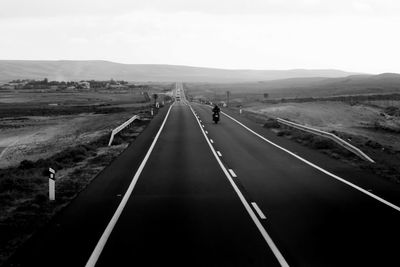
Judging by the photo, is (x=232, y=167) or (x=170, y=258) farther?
(x=232, y=167)

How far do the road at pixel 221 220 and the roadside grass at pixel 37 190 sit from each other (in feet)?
1.46

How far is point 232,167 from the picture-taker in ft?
59.9

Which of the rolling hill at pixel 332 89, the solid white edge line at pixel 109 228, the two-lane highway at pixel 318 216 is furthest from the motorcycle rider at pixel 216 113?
the rolling hill at pixel 332 89

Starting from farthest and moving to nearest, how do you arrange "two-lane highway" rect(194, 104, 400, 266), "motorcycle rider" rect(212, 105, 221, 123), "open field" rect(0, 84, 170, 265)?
"motorcycle rider" rect(212, 105, 221, 123) < "open field" rect(0, 84, 170, 265) < "two-lane highway" rect(194, 104, 400, 266)

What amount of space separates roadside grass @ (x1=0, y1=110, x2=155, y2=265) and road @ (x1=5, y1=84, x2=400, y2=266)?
444mm

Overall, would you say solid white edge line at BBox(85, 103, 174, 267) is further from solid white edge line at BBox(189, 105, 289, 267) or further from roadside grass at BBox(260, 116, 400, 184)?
roadside grass at BBox(260, 116, 400, 184)

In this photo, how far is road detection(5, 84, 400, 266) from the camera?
8.18 metres

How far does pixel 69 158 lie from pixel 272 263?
14.9 m

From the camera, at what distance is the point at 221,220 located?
10.5 m

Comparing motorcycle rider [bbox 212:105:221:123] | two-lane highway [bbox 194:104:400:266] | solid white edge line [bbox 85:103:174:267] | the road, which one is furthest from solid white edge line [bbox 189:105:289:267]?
motorcycle rider [bbox 212:105:221:123]

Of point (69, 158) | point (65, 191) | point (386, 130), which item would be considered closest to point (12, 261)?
point (65, 191)

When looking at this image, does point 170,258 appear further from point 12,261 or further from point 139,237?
point 12,261

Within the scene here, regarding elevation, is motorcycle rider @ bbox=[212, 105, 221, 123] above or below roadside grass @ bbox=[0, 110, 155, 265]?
above

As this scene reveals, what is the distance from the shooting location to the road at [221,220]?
8.18 metres
